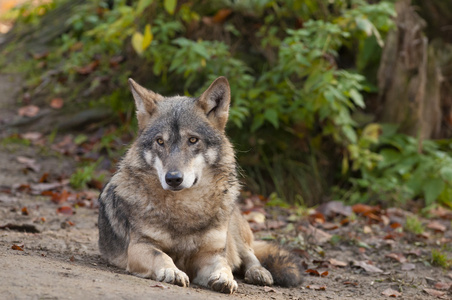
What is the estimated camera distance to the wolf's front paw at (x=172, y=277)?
160 inches

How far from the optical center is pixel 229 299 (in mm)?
3912

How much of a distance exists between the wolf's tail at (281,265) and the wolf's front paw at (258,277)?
0.32ft

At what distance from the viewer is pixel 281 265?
16.6ft

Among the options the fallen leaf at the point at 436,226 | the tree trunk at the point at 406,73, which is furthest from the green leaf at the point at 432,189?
the tree trunk at the point at 406,73

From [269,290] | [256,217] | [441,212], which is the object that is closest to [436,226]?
[441,212]

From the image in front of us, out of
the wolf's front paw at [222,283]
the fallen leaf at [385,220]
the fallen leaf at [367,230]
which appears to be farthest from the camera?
the fallen leaf at [385,220]

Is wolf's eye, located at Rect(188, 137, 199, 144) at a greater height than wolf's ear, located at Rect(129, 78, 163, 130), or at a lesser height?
lesser

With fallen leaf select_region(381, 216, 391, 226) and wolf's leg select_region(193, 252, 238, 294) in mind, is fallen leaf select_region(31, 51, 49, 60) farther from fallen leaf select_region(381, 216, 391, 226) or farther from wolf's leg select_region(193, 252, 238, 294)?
wolf's leg select_region(193, 252, 238, 294)

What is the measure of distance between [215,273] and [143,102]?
5.37 feet

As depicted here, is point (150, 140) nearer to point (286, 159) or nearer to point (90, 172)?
point (90, 172)

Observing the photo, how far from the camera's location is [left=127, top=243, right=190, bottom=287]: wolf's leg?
4.08 meters

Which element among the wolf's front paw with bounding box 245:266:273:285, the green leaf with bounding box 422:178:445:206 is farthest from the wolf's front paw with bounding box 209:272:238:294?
the green leaf with bounding box 422:178:445:206

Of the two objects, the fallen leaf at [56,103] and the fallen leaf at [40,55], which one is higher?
the fallen leaf at [40,55]

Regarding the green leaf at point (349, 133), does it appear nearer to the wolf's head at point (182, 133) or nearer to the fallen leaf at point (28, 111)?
the wolf's head at point (182, 133)
